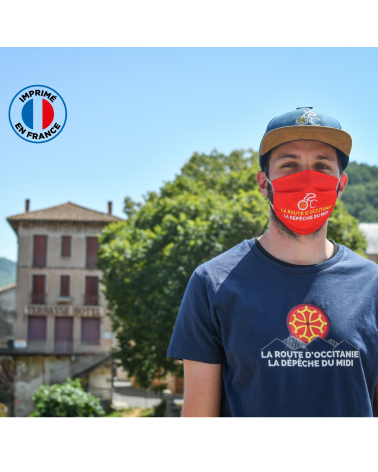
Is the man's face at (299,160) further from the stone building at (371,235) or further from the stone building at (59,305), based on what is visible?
the stone building at (371,235)

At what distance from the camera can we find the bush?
16000mm

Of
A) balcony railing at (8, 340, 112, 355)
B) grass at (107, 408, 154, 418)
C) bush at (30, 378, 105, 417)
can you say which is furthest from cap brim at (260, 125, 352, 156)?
balcony railing at (8, 340, 112, 355)

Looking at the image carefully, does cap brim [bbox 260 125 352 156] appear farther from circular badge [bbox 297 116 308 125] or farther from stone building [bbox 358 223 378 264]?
stone building [bbox 358 223 378 264]

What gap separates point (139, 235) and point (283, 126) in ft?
52.2

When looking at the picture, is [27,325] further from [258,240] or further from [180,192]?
[258,240]

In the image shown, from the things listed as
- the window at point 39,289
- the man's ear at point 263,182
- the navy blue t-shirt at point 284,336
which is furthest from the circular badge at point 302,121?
the window at point 39,289

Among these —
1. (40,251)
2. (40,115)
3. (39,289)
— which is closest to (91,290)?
(39,289)

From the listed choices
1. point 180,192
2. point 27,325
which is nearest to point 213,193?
point 180,192

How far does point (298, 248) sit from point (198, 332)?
1.74 feet

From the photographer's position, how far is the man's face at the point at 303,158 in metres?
2.04

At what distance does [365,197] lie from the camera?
102 feet

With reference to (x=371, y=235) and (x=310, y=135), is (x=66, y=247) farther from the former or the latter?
(x=310, y=135)

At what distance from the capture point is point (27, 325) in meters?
30.4

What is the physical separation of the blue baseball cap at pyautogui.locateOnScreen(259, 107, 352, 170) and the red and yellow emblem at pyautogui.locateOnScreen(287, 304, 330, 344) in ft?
2.15
